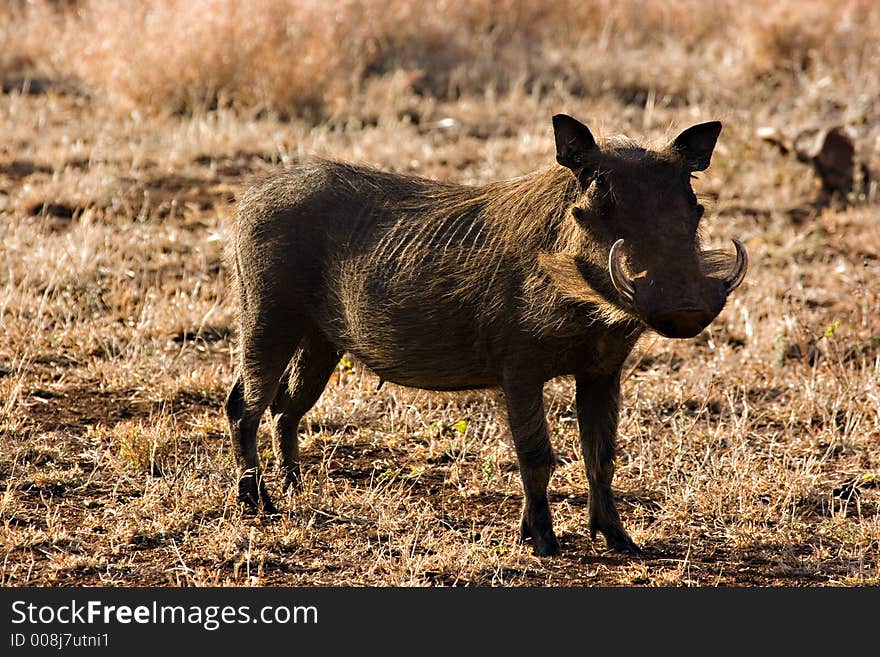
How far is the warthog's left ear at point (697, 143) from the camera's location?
4168 mm

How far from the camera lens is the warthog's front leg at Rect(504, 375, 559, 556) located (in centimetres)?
446

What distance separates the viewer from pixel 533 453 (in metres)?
4.54

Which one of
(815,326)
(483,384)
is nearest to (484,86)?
(815,326)

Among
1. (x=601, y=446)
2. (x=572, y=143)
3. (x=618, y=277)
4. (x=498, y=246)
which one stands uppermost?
(x=572, y=143)

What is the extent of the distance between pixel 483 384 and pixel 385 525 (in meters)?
0.67

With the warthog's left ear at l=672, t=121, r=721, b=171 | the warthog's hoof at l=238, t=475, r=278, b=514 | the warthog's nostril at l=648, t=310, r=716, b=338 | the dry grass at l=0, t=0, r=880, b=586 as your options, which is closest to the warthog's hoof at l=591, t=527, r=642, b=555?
the dry grass at l=0, t=0, r=880, b=586

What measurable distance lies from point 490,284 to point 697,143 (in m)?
0.86

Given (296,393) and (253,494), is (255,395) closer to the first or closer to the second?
(296,393)

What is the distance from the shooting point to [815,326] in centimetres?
715

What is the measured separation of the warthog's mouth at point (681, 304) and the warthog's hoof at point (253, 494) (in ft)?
5.94

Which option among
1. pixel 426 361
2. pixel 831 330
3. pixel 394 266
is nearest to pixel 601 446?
pixel 426 361

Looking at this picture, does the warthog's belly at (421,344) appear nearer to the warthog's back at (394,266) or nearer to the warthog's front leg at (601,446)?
the warthog's back at (394,266)

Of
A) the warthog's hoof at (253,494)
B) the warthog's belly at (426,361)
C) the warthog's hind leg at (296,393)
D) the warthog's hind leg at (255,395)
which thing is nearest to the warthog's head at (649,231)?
the warthog's belly at (426,361)

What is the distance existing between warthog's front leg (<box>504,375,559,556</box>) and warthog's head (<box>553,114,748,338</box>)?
53cm
